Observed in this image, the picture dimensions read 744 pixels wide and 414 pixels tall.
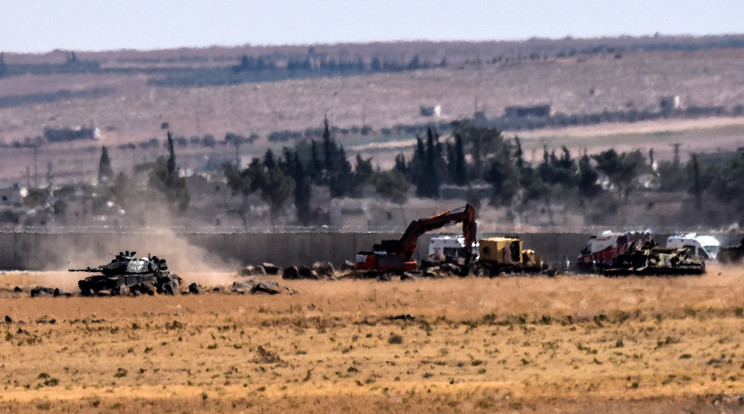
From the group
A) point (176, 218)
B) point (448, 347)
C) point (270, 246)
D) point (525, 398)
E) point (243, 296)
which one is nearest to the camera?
point (525, 398)

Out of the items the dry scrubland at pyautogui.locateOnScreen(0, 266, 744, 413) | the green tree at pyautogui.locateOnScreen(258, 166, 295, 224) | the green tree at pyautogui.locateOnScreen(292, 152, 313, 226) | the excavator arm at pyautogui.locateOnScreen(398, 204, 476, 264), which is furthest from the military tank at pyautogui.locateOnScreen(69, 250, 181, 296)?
the green tree at pyautogui.locateOnScreen(292, 152, 313, 226)

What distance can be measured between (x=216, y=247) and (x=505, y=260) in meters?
24.0

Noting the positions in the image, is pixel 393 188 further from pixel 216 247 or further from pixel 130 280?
pixel 130 280

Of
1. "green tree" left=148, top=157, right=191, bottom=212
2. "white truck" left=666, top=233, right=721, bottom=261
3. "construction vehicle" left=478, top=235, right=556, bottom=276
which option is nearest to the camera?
"construction vehicle" left=478, top=235, right=556, bottom=276

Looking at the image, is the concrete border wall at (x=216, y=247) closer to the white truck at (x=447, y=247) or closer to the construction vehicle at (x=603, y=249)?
the white truck at (x=447, y=247)

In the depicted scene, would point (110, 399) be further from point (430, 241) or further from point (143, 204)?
point (143, 204)

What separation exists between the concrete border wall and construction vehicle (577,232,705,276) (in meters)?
6.65

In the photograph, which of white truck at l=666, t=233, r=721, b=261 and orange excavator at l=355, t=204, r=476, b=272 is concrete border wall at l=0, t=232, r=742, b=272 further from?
orange excavator at l=355, t=204, r=476, b=272

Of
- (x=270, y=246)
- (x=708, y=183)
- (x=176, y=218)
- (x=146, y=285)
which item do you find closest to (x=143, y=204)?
(x=176, y=218)

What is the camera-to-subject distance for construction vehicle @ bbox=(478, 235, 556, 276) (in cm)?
7912

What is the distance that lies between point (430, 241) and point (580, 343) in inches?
1695

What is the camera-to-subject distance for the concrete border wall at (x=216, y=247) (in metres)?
94.4

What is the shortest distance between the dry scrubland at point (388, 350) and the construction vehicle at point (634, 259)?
17.1ft

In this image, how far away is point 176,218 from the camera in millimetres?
174250
